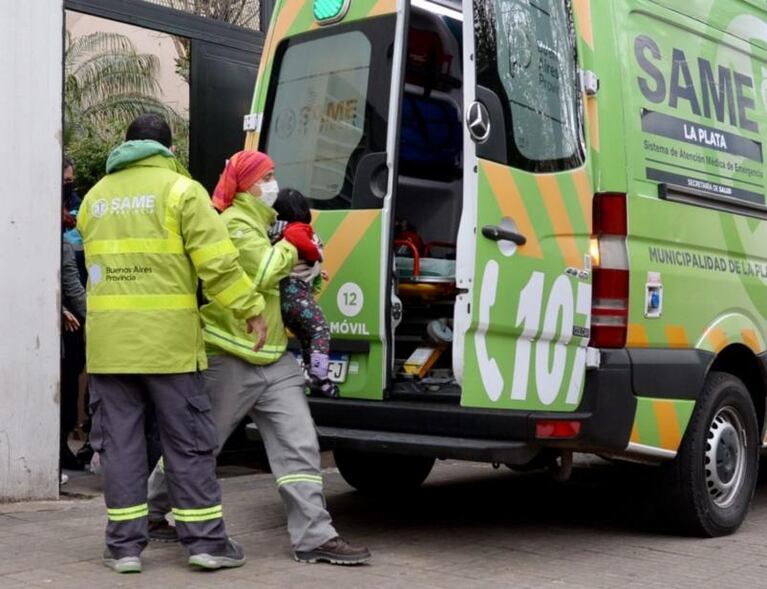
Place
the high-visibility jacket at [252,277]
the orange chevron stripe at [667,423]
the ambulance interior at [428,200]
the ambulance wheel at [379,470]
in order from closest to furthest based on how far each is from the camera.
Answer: the high-visibility jacket at [252,277] < the orange chevron stripe at [667,423] < the ambulance interior at [428,200] < the ambulance wheel at [379,470]

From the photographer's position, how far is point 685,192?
18.6 feet

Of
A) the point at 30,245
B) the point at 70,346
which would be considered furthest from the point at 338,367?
the point at 70,346

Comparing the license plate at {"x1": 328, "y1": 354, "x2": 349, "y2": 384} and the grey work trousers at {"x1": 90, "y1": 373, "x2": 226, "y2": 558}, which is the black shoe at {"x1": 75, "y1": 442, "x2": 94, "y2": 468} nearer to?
the license plate at {"x1": 328, "y1": 354, "x2": 349, "y2": 384}

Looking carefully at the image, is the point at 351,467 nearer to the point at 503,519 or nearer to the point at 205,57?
the point at 503,519

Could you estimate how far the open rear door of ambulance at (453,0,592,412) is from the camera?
16.8 ft

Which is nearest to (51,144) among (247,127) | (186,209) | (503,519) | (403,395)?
(247,127)

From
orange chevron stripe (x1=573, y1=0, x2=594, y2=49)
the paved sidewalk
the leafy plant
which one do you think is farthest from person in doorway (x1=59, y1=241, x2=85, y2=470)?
the leafy plant

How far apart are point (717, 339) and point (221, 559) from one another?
2.45 m

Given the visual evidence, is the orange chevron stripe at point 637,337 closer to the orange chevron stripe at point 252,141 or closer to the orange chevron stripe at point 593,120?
the orange chevron stripe at point 593,120

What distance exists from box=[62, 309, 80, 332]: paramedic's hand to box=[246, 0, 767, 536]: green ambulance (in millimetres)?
1615

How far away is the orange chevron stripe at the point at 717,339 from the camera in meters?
5.69

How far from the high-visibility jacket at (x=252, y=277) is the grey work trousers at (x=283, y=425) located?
73mm

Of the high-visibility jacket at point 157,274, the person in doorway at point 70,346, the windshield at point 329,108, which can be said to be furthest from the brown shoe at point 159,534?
the windshield at point 329,108

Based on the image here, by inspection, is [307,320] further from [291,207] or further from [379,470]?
[379,470]
